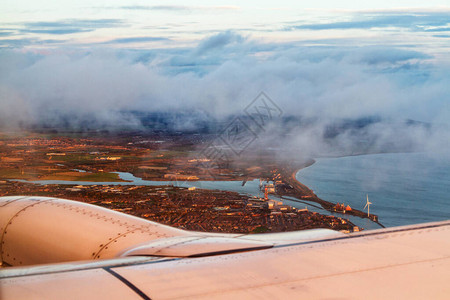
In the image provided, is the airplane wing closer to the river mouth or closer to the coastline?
the river mouth

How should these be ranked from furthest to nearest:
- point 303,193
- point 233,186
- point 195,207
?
point 233,186
point 303,193
point 195,207

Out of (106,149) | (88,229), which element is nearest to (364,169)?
(106,149)

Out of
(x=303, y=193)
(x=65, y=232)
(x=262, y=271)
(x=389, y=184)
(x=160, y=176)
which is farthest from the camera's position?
(x=389, y=184)

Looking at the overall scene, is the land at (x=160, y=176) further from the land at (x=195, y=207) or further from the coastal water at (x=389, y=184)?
the coastal water at (x=389, y=184)

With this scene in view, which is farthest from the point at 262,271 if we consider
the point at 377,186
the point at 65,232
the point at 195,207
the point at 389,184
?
the point at 389,184

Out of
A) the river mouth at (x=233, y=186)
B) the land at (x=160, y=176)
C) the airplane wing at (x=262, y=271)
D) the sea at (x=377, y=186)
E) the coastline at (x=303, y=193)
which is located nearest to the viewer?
the airplane wing at (x=262, y=271)

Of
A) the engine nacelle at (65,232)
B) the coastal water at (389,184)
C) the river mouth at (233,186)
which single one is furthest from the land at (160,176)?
the engine nacelle at (65,232)

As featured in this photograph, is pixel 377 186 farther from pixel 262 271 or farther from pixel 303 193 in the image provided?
pixel 262 271
